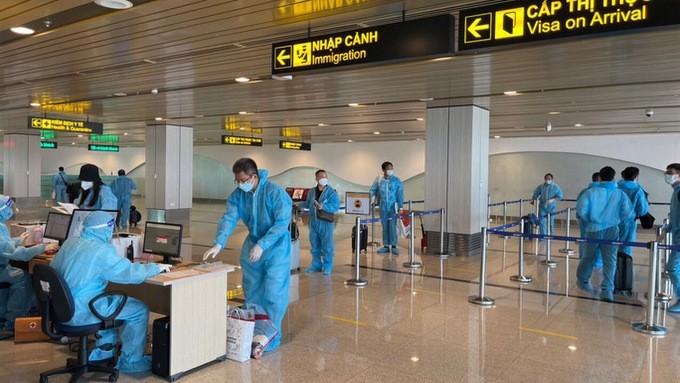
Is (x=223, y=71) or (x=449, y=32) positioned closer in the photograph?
(x=449, y=32)

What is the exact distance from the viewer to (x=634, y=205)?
304 inches

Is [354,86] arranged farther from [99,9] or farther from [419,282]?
[99,9]

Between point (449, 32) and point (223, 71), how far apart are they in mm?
4450

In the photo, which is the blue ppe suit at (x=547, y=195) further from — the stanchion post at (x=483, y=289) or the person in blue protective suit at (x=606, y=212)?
the stanchion post at (x=483, y=289)

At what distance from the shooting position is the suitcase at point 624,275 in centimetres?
711

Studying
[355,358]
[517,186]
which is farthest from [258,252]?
[517,186]

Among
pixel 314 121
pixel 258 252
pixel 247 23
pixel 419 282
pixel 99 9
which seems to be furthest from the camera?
pixel 314 121

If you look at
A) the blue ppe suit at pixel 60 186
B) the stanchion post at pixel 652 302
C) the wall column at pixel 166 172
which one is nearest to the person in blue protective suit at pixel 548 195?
the stanchion post at pixel 652 302

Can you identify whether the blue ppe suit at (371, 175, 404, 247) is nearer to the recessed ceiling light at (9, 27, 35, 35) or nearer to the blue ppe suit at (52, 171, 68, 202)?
the recessed ceiling light at (9, 27, 35, 35)

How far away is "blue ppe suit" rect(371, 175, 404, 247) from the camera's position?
10.5 meters

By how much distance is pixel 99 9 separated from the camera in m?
4.85

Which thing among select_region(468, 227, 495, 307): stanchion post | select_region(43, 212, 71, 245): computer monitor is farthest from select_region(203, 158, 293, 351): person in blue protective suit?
select_region(468, 227, 495, 307): stanchion post

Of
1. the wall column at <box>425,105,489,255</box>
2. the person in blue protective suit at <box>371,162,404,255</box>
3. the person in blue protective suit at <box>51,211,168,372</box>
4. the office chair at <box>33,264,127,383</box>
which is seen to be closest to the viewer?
the office chair at <box>33,264,127,383</box>

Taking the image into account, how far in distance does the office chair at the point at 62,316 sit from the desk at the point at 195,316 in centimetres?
37
